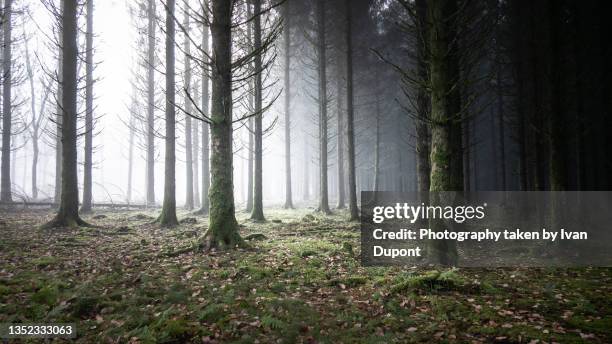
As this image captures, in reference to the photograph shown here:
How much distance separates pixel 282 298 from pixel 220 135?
4.35m

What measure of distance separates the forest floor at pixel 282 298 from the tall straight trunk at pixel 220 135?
2.44 feet

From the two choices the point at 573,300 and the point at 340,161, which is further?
the point at 340,161

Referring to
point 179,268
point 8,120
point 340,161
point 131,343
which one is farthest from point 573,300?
point 8,120

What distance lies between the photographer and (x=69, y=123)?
10766 mm

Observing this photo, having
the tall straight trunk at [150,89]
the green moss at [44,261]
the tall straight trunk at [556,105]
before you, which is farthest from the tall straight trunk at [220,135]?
the tall straight trunk at [150,89]

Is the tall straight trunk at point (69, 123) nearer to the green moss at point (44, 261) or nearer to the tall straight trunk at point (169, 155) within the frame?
the tall straight trunk at point (169, 155)

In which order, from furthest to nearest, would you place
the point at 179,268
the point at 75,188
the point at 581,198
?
1. the point at 581,198
2. the point at 75,188
3. the point at 179,268

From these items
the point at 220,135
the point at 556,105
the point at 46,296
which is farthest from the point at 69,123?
the point at 556,105

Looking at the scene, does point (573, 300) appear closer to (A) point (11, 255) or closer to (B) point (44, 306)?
(B) point (44, 306)

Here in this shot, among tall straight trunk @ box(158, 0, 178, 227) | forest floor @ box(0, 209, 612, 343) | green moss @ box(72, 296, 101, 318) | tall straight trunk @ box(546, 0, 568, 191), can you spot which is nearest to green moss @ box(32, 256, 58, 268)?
forest floor @ box(0, 209, 612, 343)

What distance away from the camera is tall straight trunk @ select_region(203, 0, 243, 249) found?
7.76 meters

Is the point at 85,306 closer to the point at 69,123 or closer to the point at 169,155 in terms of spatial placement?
the point at 69,123

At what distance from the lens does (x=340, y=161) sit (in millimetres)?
23453

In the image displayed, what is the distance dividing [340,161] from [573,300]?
18.8 metres
